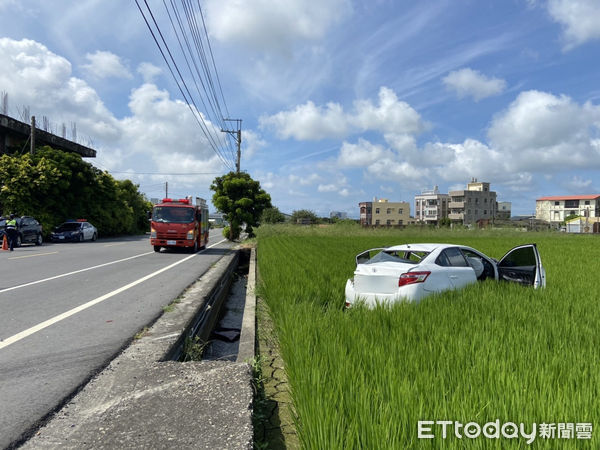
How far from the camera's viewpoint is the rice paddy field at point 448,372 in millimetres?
2020

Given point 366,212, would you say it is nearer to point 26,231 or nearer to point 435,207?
point 435,207

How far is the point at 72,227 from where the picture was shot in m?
27.4

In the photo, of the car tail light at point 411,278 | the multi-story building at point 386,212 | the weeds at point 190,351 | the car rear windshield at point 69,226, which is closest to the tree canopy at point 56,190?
the car rear windshield at point 69,226

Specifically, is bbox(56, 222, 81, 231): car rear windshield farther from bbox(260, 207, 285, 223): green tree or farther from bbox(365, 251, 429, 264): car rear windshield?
bbox(365, 251, 429, 264): car rear windshield

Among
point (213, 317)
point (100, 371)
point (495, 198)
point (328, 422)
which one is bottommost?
point (213, 317)

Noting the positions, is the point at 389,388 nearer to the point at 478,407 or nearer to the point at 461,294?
the point at 478,407

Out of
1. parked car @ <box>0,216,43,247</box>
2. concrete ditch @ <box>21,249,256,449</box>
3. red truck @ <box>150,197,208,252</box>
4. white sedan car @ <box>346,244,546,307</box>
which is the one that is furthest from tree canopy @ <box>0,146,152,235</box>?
white sedan car @ <box>346,244,546,307</box>

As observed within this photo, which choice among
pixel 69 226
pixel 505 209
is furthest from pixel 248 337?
pixel 505 209

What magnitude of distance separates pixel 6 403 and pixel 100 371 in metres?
0.84

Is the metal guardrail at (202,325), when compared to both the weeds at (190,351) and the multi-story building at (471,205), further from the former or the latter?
the multi-story building at (471,205)

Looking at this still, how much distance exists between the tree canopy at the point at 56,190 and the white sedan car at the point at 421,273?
28.6 m

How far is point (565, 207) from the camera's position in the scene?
12156 centimetres

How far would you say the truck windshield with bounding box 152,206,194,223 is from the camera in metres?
18.3

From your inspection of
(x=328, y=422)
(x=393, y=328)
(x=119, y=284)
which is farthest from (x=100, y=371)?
(x=119, y=284)
